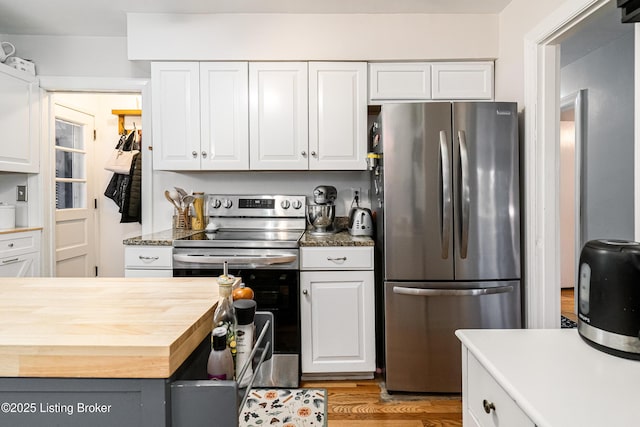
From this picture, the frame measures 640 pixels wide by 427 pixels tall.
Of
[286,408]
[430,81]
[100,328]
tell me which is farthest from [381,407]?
[430,81]

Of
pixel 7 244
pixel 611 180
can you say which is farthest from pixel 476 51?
pixel 7 244

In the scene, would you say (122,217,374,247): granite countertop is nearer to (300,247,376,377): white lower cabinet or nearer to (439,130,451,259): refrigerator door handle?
(300,247,376,377): white lower cabinet

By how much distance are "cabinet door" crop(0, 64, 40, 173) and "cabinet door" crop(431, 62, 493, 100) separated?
2.91 metres

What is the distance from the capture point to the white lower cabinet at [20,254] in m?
2.52

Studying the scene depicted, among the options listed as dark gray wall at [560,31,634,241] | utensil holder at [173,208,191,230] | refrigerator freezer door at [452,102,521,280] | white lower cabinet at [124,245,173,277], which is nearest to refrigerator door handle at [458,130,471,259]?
refrigerator freezer door at [452,102,521,280]

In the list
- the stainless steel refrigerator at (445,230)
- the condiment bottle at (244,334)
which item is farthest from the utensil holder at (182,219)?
the condiment bottle at (244,334)

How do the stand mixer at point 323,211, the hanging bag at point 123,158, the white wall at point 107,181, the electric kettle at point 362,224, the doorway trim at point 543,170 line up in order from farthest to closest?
the white wall at point 107,181 → the hanging bag at point 123,158 → the stand mixer at point 323,211 → the electric kettle at point 362,224 → the doorway trim at point 543,170

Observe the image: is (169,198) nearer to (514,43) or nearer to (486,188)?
(486,188)

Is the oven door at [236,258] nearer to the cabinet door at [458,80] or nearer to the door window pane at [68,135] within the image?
the cabinet door at [458,80]

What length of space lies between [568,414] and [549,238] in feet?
5.14

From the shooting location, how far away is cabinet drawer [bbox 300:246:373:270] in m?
2.27

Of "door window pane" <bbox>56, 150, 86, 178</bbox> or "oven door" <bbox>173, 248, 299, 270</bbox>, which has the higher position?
"door window pane" <bbox>56, 150, 86, 178</bbox>

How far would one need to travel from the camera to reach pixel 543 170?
2.03 metres

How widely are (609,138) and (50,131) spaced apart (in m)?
4.39
